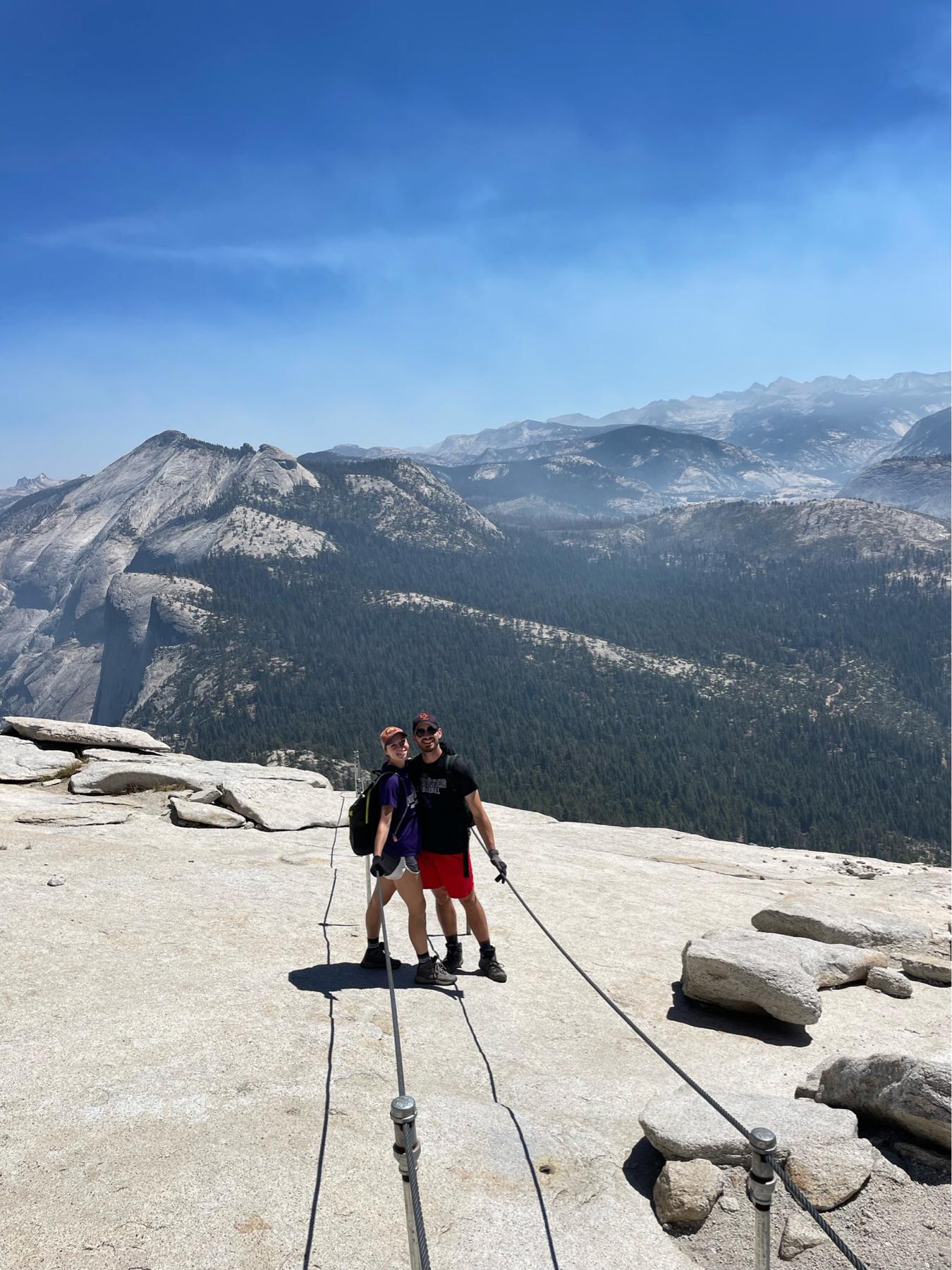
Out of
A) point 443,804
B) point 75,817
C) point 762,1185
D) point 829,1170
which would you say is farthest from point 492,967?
point 75,817

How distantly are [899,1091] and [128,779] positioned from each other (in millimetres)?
20733

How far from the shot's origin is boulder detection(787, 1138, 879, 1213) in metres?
6.82

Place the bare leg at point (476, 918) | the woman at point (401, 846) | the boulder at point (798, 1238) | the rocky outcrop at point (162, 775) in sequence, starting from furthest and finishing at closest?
the rocky outcrop at point (162, 775)
the bare leg at point (476, 918)
the woman at point (401, 846)
the boulder at point (798, 1238)

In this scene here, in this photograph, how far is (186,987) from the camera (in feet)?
32.6

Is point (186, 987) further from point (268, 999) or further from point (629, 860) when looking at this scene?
point (629, 860)

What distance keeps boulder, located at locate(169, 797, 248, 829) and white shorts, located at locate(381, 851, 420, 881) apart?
11.4 meters

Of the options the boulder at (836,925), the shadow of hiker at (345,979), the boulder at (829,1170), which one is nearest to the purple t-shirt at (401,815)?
the shadow of hiker at (345,979)

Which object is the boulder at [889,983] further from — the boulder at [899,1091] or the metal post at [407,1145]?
the metal post at [407,1145]

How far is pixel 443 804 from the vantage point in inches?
414

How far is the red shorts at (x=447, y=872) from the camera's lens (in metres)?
10.6

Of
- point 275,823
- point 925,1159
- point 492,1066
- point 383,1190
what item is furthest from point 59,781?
point 925,1159

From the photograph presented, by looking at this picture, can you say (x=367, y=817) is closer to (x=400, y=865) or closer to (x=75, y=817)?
(x=400, y=865)

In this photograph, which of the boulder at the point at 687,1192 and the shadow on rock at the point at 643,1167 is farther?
the shadow on rock at the point at 643,1167

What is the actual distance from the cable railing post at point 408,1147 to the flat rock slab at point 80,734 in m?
22.8
